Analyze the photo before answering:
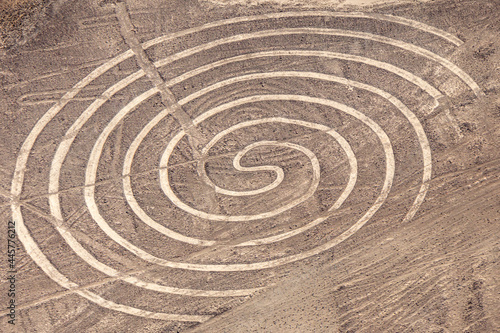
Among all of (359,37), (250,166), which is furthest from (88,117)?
(359,37)


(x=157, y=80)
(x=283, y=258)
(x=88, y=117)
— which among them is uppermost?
(x=157, y=80)

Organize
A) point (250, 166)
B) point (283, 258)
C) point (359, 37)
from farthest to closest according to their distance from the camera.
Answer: point (359, 37) < point (250, 166) < point (283, 258)

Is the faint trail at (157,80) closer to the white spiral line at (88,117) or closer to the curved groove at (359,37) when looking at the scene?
the white spiral line at (88,117)

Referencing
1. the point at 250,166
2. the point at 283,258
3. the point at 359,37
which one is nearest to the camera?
the point at 283,258

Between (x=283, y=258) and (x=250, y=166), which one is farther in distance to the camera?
(x=250, y=166)

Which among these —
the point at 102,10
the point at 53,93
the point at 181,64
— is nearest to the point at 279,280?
the point at 181,64

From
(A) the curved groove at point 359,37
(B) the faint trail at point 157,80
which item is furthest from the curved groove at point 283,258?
(A) the curved groove at point 359,37

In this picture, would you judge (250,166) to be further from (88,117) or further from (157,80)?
(88,117)

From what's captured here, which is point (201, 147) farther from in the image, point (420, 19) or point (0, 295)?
point (420, 19)

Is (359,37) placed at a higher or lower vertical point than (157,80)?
lower
